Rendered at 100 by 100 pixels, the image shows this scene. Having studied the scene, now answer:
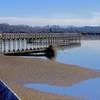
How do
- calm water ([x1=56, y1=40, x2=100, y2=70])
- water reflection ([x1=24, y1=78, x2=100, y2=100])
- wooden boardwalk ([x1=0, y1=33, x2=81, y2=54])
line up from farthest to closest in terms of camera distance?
wooden boardwalk ([x1=0, y1=33, x2=81, y2=54]), calm water ([x1=56, y1=40, x2=100, y2=70]), water reflection ([x1=24, y1=78, x2=100, y2=100])

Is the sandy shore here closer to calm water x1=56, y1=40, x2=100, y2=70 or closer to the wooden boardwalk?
calm water x1=56, y1=40, x2=100, y2=70

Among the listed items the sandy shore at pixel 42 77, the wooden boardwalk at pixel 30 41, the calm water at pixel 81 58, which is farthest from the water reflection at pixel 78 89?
the wooden boardwalk at pixel 30 41

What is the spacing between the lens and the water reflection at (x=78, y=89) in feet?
71.9

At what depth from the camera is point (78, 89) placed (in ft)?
79.0

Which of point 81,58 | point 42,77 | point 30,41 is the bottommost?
point 81,58

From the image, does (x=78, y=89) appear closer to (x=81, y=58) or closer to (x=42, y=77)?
(x=42, y=77)

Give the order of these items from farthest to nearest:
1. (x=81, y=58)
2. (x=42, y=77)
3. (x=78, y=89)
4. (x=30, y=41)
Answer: (x=30, y=41)
(x=81, y=58)
(x=42, y=77)
(x=78, y=89)

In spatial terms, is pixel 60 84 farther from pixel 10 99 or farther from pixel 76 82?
pixel 10 99

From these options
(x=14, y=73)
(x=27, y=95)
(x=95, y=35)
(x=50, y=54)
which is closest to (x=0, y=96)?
(x=27, y=95)

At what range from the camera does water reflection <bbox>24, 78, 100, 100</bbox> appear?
863 inches

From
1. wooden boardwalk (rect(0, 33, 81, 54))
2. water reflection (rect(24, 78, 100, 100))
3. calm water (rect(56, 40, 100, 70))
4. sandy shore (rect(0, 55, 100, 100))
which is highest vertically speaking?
wooden boardwalk (rect(0, 33, 81, 54))

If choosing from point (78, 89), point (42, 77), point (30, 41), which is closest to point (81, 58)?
point (42, 77)

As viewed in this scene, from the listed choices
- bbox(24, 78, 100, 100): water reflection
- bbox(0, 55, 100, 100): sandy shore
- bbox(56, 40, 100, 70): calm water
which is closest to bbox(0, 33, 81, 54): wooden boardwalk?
bbox(56, 40, 100, 70): calm water

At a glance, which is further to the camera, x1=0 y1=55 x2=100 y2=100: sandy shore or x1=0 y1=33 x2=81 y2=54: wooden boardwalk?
x1=0 y1=33 x2=81 y2=54: wooden boardwalk
